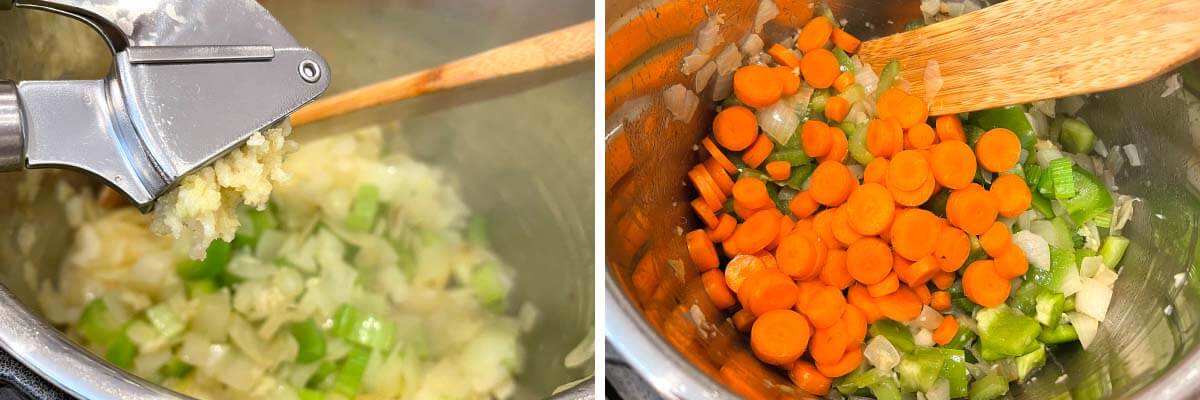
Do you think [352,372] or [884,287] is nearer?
[884,287]

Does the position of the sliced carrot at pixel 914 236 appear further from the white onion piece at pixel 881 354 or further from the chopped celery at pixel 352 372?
the chopped celery at pixel 352 372

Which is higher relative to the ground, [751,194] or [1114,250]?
[751,194]

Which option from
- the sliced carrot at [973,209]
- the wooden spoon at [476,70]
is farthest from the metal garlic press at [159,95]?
the sliced carrot at [973,209]

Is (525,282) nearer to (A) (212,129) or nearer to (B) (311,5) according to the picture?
(B) (311,5)

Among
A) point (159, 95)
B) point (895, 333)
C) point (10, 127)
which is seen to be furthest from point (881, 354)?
point (10, 127)

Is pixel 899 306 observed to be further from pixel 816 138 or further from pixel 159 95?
pixel 159 95

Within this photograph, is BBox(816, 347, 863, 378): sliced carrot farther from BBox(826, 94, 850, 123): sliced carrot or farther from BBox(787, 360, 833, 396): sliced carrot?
BBox(826, 94, 850, 123): sliced carrot

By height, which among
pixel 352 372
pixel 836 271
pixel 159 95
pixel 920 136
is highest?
pixel 159 95
